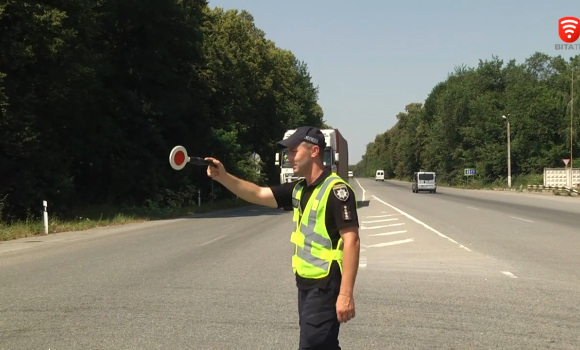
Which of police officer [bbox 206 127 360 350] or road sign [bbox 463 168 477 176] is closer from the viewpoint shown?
police officer [bbox 206 127 360 350]

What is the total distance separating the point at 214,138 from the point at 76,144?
433 inches

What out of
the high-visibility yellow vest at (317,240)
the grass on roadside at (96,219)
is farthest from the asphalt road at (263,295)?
the grass on roadside at (96,219)

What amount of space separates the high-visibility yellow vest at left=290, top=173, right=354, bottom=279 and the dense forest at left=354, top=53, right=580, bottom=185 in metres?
67.4

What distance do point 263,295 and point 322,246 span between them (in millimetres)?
4797

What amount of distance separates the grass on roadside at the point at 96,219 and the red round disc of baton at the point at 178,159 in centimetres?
1589

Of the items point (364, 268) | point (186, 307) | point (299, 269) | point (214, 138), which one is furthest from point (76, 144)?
point (299, 269)

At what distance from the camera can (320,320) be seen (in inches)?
→ 142

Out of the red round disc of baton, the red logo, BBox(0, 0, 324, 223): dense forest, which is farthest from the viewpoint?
the red logo

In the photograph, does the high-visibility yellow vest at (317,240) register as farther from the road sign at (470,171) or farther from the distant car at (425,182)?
the road sign at (470,171)

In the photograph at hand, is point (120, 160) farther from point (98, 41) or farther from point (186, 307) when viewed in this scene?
point (186, 307)

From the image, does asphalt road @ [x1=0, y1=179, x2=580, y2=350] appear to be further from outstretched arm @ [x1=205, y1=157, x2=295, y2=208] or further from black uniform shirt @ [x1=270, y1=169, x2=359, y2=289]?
black uniform shirt @ [x1=270, y1=169, x2=359, y2=289]

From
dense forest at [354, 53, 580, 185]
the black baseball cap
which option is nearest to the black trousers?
the black baseball cap

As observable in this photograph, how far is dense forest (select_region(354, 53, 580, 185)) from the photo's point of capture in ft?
246

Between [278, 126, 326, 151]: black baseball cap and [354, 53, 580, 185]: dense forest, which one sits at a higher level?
[354, 53, 580, 185]: dense forest
